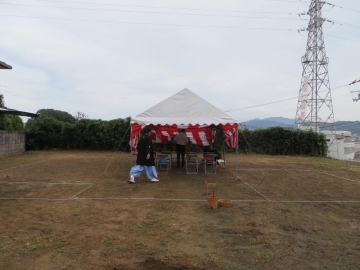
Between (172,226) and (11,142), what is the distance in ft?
44.4

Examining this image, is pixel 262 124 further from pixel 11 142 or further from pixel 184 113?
pixel 184 113

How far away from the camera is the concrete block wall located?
45.4 ft

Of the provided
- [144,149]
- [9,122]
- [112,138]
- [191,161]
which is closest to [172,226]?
[144,149]

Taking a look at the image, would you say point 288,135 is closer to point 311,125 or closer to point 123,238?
point 311,125

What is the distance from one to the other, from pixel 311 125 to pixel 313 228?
86.4 feet

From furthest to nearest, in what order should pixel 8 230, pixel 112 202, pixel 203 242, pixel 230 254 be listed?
pixel 112 202, pixel 8 230, pixel 203 242, pixel 230 254

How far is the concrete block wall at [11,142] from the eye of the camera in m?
13.8

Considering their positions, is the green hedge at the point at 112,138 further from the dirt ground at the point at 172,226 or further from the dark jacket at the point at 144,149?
the dirt ground at the point at 172,226

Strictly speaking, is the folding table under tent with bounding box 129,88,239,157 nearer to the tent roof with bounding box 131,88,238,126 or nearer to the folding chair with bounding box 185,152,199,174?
the tent roof with bounding box 131,88,238,126

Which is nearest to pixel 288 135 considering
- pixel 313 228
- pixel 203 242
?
pixel 313 228

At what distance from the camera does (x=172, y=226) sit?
4.27 metres

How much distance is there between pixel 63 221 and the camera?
4.41m

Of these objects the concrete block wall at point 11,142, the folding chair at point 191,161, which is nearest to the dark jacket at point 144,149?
the folding chair at point 191,161

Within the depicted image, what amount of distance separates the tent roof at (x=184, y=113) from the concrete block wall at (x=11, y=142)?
28.5 feet
